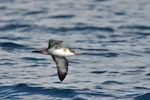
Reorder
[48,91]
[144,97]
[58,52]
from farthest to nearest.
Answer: [48,91]
[144,97]
[58,52]

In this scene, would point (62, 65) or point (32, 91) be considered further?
point (32, 91)

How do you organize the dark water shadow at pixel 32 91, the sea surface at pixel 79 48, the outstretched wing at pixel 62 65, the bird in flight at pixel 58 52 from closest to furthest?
the bird in flight at pixel 58 52 → the outstretched wing at pixel 62 65 → the dark water shadow at pixel 32 91 → the sea surface at pixel 79 48

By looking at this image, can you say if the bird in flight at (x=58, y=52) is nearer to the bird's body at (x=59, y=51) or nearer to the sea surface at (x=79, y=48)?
the bird's body at (x=59, y=51)

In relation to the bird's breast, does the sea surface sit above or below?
above

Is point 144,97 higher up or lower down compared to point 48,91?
lower down

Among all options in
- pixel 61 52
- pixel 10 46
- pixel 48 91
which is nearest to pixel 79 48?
pixel 10 46

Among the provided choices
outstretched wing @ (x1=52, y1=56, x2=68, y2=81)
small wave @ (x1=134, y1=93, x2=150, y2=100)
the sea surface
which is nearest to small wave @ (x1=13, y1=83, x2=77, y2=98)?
the sea surface

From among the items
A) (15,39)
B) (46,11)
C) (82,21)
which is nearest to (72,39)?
(15,39)

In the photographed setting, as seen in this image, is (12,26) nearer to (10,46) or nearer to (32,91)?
(10,46)

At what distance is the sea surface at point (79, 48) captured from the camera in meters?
14.6

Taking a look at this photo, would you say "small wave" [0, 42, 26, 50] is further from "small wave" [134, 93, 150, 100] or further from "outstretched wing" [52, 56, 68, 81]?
"small wave" [134, 93, 150, 100]

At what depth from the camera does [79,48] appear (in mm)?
19422

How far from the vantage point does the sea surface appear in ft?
47.8

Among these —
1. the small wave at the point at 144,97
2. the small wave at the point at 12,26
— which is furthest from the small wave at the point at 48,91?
the small wave at the point at 12,26
